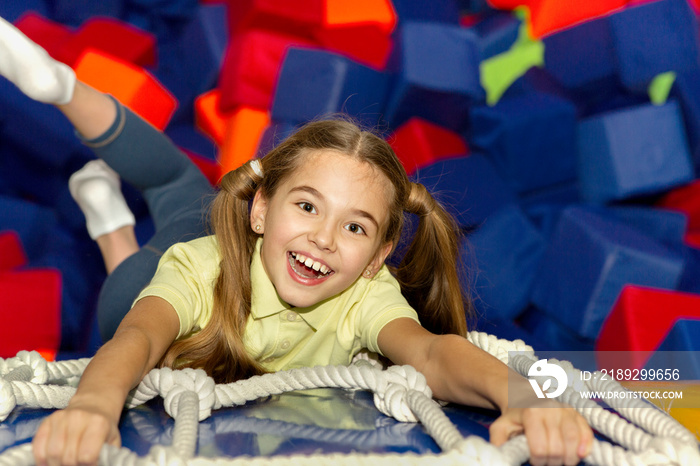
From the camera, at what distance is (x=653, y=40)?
5.24 ft

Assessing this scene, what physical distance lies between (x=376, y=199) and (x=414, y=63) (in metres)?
0.84

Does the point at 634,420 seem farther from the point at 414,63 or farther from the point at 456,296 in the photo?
the point at 414,63

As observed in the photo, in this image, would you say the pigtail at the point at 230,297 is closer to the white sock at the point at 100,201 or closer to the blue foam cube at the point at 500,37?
the white sock at the point at 100,201

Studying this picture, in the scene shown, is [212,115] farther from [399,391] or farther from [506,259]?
[399,391]

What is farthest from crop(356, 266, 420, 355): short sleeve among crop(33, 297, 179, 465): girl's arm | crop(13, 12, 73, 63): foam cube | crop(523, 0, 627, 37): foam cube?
crop(13, 12, 73, 63): foam cube

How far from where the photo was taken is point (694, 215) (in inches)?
66.4

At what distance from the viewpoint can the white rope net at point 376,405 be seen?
0.47 metres

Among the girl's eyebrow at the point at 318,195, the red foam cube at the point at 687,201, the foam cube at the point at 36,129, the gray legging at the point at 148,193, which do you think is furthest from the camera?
the red foam cube at the point at 687,201

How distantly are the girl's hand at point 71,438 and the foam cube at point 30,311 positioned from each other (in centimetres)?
78

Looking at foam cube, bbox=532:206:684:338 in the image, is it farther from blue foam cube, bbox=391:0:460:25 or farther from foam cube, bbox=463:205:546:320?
blue foam cube, bbox=391:0:460:25

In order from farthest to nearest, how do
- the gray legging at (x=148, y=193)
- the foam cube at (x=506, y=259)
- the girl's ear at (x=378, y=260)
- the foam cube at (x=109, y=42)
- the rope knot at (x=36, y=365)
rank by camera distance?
the foam cube at (x=109, y=42) → the foam cube at (x=506, y=259) → the gray legging at (x=148, y=193) → the girl's ear at (x=378, y=260) → the rope knot at (x=36, y=365)

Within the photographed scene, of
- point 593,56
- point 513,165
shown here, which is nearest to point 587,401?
point 513,165

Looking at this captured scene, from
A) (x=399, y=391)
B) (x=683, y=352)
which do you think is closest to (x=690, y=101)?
(x=683, y=352)

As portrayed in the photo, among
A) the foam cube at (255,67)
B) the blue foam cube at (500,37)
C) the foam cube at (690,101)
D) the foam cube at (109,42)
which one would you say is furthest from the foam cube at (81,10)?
the foam cube at (690,101)
